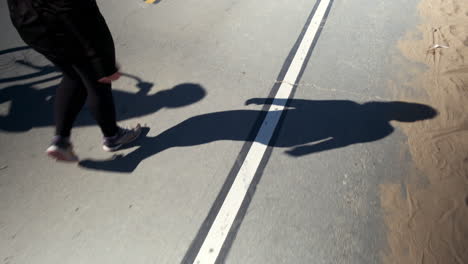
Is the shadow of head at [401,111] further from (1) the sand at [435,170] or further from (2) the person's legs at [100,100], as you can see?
(2) the person's legs at [100,100]

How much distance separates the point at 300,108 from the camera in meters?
3.81

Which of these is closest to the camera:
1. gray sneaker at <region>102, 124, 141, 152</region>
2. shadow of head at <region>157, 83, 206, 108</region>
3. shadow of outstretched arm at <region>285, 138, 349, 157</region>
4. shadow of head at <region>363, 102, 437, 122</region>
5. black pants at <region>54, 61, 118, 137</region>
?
black pants at <region>54, 61, 118, 137</region>

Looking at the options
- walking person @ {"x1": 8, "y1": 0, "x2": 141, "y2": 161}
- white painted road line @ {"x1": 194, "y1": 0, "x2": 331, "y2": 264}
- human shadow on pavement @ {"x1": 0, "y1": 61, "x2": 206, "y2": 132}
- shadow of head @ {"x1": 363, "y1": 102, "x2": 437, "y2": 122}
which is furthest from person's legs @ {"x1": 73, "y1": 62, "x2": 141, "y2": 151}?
shadow of head @ {"x1": 363, "y1": 102, "x2": 437, "y2": 122}

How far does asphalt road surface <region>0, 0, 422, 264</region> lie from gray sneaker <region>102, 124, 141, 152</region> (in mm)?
111

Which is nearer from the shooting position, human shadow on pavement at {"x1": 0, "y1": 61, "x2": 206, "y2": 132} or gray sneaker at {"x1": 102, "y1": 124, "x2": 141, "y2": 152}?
gray sneaker at {"x1": 102, "y1": 124, "x2": 141, "y2": 152}

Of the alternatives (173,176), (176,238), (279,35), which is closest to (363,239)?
(176,238)

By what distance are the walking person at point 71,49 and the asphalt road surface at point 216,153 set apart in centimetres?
64

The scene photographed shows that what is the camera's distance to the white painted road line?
2506mm

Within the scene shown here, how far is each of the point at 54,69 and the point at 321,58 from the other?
4.18 metres

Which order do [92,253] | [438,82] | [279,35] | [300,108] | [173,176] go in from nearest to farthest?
[92,253] < [173,176] < [300,108] < [438,82] < [279,35]

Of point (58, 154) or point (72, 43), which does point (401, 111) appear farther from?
point (58, 154)

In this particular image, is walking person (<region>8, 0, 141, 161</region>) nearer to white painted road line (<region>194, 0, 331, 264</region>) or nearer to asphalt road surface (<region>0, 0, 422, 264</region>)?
asphalt road surface (<region>0, 0, 422, 264</region>)

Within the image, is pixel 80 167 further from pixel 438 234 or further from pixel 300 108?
pixel 438 234

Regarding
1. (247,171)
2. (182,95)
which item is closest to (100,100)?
(182,95)
